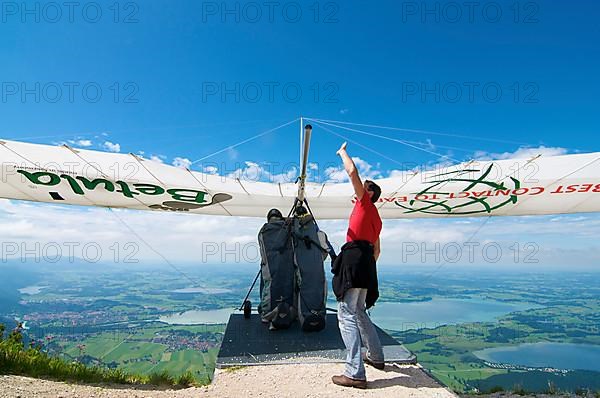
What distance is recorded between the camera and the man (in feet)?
8.50

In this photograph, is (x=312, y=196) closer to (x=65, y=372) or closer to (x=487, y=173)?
(x=487, y=173)

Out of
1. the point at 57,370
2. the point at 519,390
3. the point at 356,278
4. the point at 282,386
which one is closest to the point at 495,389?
the point at 519,390

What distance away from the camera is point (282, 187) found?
21.2ft

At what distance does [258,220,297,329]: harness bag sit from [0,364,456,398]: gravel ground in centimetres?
130

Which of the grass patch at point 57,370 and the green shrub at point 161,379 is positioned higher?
the grass patch at point 57,370

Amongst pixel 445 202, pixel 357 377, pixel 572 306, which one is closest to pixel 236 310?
pixel 357 377

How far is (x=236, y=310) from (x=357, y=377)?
142 inches

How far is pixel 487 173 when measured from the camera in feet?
16.2

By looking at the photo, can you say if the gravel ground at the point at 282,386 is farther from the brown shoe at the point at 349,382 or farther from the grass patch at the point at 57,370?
the grass patch at the point at 57,370

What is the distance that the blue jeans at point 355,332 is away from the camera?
258cm

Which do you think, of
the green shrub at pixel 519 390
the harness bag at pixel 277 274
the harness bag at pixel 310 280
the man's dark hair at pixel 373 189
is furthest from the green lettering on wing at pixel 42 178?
the green shrub at pixel 519 390

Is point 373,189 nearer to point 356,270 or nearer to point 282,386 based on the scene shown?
point 356,270

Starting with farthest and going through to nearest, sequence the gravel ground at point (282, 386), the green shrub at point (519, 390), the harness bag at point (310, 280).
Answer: the harness bag at point (310, 280), the green shrub at point (519, 390), the gravel ground at point (282, 386)

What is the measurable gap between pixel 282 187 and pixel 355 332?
4127 millimetres
